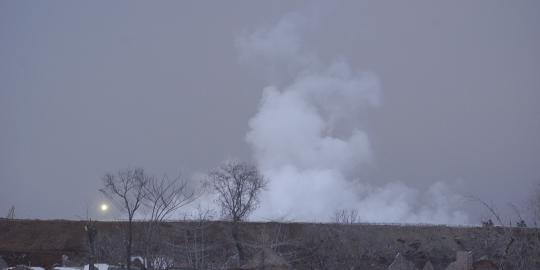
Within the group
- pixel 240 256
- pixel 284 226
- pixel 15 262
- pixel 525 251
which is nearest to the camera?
pixel 525 251

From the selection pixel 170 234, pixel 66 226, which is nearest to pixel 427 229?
pixel 170 234

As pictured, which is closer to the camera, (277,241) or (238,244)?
(238,244)

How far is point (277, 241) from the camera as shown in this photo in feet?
134

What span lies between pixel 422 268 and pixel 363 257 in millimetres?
3904

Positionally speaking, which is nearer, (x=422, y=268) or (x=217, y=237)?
(x=422, y=268)

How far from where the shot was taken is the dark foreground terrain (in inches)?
1522

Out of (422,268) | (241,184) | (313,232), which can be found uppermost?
(241,184)

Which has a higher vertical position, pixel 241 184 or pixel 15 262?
pixel 241 184

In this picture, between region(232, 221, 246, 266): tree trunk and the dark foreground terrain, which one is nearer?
region(232, 221, 246, 266): tree trunk

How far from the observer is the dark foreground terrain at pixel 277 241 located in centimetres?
3866

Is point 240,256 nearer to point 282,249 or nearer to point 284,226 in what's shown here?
point 282,249

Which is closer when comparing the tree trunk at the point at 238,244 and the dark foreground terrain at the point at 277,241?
the tree trunk at the point at 238,244

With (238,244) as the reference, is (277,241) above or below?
above

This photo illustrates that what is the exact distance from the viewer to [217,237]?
45.2m
